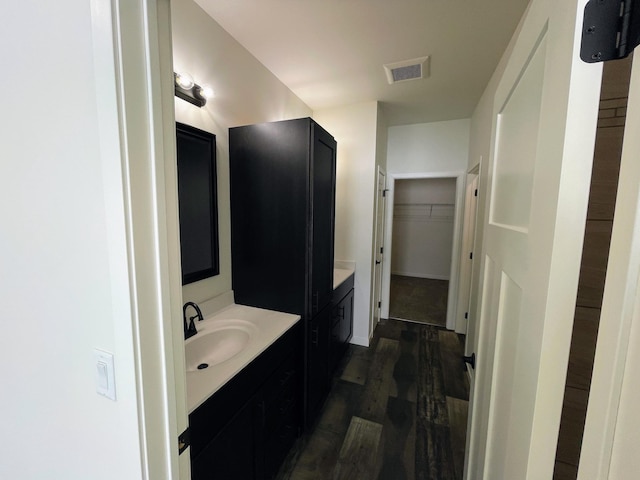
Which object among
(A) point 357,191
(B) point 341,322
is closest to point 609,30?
(B) point 341,322

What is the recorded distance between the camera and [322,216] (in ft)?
5.93

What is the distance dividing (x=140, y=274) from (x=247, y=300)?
1.26 meters

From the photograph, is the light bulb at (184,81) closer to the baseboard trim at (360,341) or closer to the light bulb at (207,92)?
the light bulb at (207,92)

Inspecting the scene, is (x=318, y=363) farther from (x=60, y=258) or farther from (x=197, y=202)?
(x=60, y=258)

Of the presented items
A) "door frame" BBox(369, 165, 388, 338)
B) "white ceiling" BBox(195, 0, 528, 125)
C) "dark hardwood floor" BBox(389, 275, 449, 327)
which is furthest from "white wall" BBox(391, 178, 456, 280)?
"white ceiling" BBox(195, 0, 528, 125)

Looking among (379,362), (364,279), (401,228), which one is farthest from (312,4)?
(401,228)

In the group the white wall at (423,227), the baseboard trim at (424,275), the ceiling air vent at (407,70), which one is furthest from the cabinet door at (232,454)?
the baseboard trim at (424,275)

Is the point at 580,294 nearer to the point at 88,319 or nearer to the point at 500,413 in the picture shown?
the point at 500,413

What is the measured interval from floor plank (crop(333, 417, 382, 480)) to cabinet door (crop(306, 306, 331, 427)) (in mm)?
283

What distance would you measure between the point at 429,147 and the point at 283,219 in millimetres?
2567

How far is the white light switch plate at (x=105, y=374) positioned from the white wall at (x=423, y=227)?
543 cm

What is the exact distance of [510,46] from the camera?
169 cm

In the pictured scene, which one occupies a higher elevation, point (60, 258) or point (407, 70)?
point (407, 70)

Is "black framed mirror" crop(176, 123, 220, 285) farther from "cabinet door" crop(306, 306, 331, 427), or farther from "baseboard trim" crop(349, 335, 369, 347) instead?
"baseboard trim" crop(349, 335, 369, 347)
